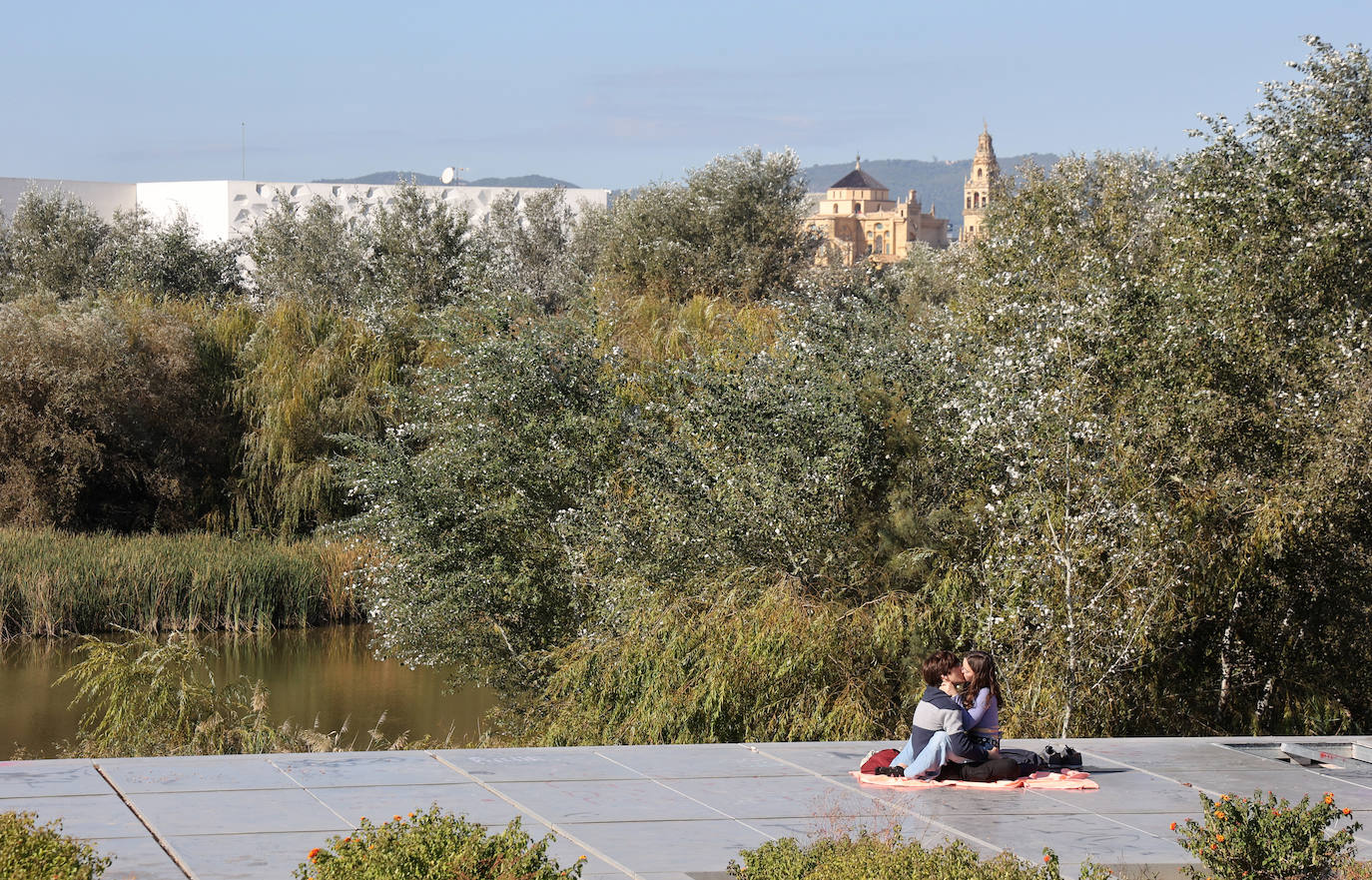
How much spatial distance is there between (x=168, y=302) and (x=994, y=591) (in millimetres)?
24480

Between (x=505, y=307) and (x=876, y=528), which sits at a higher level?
(x=505, y=307)

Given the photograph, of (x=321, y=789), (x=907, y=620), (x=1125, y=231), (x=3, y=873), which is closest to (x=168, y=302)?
(x=1125, y=231)

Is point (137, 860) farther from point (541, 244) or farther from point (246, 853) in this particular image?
point (541, 244)

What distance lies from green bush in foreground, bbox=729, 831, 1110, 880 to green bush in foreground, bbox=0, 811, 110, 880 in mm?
2437

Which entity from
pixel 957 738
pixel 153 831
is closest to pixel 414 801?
pixel 153 831

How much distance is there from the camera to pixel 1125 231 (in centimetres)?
2066

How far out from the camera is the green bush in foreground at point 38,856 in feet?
15.9

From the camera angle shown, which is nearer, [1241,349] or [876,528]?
[1241,349]

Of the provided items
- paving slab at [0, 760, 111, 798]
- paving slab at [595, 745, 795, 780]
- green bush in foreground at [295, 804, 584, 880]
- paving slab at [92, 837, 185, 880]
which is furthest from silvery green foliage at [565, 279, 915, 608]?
green bush in foreground at [295, 804, 584, 880]

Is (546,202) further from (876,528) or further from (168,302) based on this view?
(876,528)

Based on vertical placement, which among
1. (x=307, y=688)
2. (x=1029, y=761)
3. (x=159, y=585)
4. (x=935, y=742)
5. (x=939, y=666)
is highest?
(x=939, y=666)

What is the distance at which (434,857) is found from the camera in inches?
194

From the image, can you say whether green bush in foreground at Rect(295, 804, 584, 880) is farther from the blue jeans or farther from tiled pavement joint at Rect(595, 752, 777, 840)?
the blue jeans

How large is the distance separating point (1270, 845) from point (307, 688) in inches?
639
